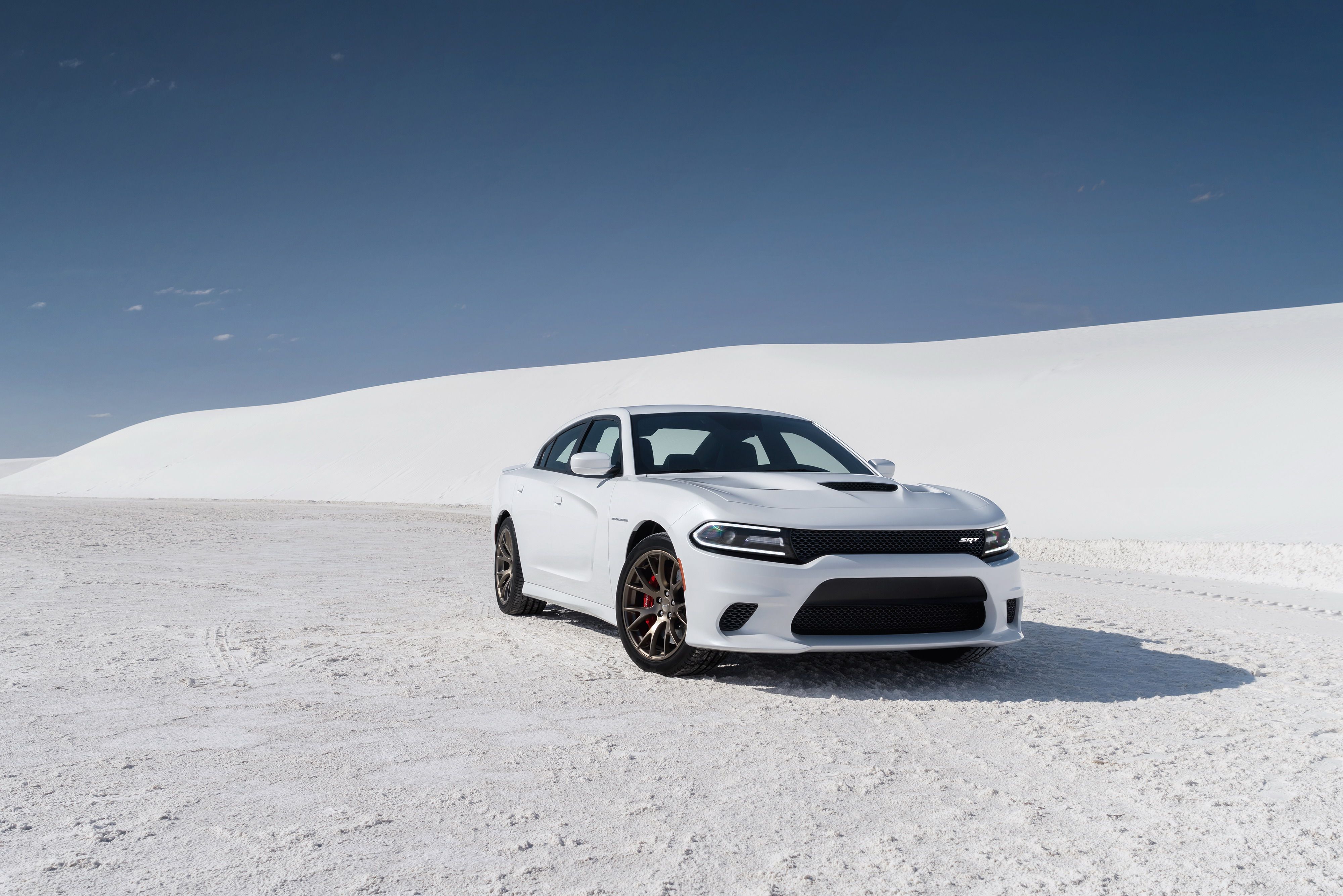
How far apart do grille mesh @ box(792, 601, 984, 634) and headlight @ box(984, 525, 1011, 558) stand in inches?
12.2

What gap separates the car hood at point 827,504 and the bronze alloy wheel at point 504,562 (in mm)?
2203

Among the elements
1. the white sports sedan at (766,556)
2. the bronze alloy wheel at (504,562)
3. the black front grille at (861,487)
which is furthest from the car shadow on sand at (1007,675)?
the bronze alloy wheel at (504,562)

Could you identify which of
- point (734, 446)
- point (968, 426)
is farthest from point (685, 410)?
point (968, 426)

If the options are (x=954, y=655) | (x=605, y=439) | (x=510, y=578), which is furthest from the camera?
(x=510, y=578)

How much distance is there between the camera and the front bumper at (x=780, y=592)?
198 inches

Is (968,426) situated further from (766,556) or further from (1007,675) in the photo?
(766,556)

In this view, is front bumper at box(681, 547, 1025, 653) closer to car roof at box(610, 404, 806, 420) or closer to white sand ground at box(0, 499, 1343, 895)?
white sand ground at box(0, 499, 1343, 895)

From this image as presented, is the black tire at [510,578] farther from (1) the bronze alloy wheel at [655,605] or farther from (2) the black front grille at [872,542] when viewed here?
(2) the black front grille at [872,542]

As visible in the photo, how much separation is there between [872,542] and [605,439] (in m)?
2.60

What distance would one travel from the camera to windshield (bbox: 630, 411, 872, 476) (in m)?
6.50

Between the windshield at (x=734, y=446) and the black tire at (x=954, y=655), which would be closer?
the black tire at (x=954, y=655)

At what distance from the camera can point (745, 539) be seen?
5133 millimetres

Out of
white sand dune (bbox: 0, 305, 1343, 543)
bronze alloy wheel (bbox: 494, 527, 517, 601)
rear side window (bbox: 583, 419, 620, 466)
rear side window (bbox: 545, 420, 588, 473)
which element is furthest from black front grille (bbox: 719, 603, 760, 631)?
white sand dune (bbox: 0, 305, 1343, 543)

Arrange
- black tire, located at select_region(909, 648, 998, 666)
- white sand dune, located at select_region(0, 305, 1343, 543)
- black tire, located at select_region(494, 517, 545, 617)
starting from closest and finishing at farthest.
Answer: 1. black tire, located at select_region(909, 648, 998, 666)
2. black tire, located at select_region(494, 517, 545, 617)
3. white sand dune, located at select_region(0, 305, 1343, 543)
